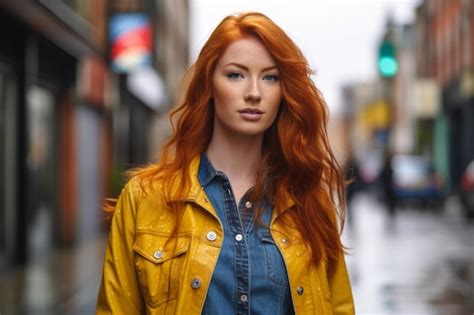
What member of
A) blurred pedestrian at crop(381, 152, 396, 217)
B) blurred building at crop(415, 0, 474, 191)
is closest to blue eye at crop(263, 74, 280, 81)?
blurred pedestrian at crop(381, 152, 396, 217)

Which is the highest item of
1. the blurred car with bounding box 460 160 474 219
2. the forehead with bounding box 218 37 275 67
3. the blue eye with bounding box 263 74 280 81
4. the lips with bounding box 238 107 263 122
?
the forehead with bounding box 218 37 275 67

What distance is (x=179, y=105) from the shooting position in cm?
304

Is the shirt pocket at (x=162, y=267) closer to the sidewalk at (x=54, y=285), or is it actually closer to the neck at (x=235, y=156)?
the neck at (x=235, y=156)

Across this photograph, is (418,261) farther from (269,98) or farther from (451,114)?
(451,114)

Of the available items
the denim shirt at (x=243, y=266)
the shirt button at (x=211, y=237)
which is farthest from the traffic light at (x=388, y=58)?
the shirt button at (x=211, y=237)

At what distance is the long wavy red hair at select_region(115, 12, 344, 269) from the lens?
2.83 metres

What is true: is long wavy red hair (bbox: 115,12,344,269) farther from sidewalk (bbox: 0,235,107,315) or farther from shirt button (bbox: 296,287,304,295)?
sidewalk (bbox: 0,235,107,315)

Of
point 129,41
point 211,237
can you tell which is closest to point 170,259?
point 211,237

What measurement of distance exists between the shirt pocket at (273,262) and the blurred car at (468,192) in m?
20.4

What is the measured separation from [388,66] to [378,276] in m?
5.50

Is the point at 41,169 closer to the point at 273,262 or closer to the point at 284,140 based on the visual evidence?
the point at 284,140

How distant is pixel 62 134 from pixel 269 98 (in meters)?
15.3

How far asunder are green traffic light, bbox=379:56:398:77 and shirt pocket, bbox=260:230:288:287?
45.5ft

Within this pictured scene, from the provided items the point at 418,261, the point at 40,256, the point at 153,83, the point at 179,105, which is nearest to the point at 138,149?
the point at 153,83
